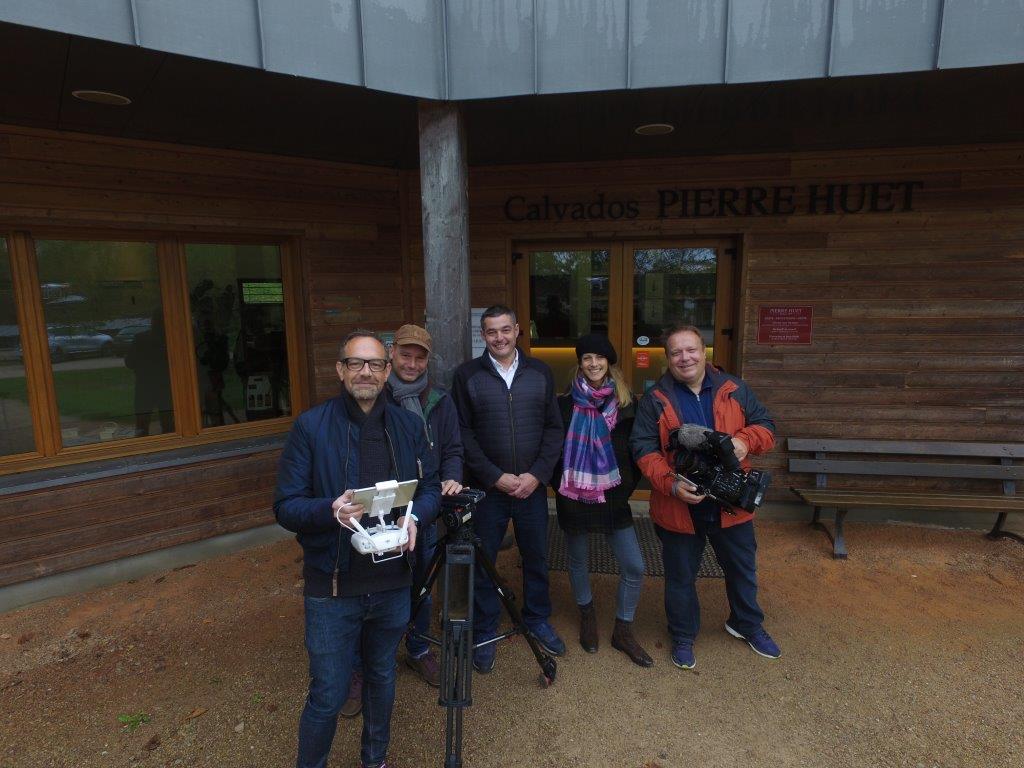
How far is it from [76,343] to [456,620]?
3565mm

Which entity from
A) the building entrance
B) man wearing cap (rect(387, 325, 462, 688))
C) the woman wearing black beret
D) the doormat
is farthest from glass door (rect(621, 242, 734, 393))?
man wearing cap (rect(387, 325, 462, 688))

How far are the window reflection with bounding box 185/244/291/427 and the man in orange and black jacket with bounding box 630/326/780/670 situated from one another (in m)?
3.33

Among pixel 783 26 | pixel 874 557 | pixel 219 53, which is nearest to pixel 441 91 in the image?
pixel 219 53

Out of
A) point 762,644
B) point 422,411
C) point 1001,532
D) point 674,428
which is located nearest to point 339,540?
point 422,411

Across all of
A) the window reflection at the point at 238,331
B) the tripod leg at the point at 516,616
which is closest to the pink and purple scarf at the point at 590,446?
the tripod leg at the point at 516,616

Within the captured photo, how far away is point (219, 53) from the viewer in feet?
8.52

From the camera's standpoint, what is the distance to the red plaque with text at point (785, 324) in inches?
191

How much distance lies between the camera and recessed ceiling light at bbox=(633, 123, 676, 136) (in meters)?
3.89

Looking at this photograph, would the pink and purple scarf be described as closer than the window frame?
Yes

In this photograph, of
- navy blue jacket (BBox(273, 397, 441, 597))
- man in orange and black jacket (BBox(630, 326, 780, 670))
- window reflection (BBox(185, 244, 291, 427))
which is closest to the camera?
navy blue jacket (BBox(273, 397, 441, 597))

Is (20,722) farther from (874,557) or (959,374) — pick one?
(959,374)

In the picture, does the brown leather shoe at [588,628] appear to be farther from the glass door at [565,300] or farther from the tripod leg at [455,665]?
the glass door at [565,300]

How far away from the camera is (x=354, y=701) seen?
2797 mm

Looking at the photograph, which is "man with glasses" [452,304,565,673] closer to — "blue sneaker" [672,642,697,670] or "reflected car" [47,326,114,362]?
"blue sneaker" [672,642,697,670]
